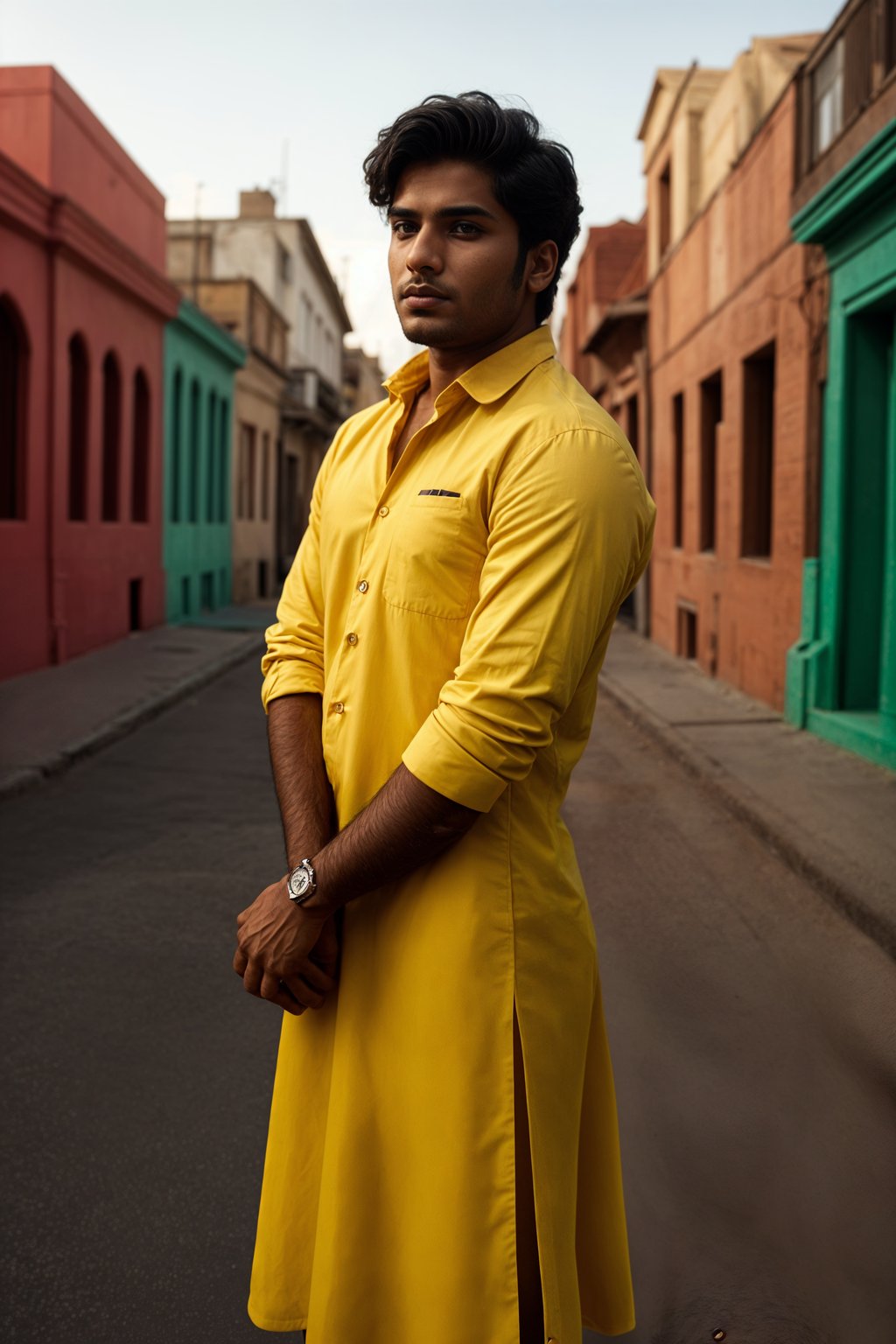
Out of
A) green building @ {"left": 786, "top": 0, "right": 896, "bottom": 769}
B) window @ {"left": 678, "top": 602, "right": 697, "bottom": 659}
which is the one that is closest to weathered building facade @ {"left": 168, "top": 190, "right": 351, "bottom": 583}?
window @ {"left": 678, "top": 602, "right": 697, "bottom": 659}

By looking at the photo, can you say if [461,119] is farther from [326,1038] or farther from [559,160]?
[326,1038]

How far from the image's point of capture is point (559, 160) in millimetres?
1800

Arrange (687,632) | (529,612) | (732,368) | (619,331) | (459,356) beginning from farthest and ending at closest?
(619,331)
(687,632)
(732,368)
(459,356)
(529,612)

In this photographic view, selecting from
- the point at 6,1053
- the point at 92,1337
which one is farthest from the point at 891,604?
the point at 92,1337

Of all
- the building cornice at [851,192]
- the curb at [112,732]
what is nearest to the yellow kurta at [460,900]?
the curb at [112,732]

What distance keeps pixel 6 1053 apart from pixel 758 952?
108 inches

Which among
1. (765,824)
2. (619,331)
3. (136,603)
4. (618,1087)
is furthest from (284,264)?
(618,1087)

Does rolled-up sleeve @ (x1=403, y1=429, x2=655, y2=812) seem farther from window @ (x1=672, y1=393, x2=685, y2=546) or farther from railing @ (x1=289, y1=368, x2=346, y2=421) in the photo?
railing @ (x1=289, y1=368, x2=346, y2=421)

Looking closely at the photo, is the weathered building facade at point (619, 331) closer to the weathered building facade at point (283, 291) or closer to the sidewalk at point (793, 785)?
the sidewalk at point (793, 785)

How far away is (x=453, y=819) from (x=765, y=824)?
5.31 metres

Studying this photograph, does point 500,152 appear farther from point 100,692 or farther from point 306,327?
point 306,327

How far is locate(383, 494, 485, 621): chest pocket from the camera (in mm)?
1727

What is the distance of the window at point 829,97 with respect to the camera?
30.8 ft

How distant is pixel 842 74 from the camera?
927 cm
